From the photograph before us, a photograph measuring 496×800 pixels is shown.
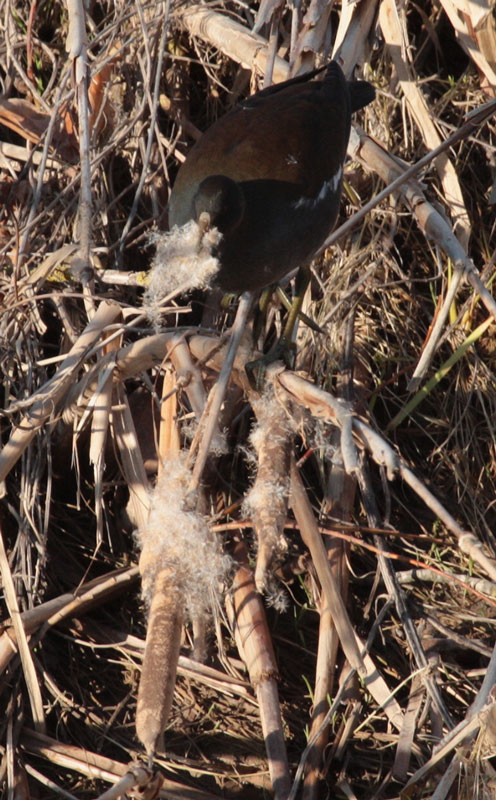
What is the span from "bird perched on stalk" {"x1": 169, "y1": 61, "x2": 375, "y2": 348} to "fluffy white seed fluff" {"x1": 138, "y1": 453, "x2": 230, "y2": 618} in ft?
2.05

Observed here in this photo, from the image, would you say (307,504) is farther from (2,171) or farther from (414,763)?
(2,171)

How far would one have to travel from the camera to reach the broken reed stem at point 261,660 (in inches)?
81.1

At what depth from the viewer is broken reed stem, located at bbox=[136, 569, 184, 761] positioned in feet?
5.45

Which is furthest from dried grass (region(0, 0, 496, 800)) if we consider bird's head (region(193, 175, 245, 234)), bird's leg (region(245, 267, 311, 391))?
bird's head (region(193, 175, 245, 234))

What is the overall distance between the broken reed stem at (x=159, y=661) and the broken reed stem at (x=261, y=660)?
1.36 feet

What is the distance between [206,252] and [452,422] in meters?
1.06

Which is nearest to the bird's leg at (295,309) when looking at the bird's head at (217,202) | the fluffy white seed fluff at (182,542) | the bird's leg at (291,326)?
the bird's leg at (291,326)

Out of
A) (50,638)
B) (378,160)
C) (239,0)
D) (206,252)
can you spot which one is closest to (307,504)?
(206,252)

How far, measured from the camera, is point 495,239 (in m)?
2.92

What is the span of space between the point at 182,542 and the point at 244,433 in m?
0.89

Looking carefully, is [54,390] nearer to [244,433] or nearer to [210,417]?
A: [210,417]

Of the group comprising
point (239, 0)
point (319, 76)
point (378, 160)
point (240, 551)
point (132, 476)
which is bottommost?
point (240, 551)

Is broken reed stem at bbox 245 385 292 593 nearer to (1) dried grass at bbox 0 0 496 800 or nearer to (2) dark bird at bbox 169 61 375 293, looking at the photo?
(1) dried grass at bbox 0 0 496 800

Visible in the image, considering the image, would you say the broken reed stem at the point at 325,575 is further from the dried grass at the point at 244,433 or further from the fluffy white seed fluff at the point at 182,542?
the fluffy white seed fluff at the point at 182,542
